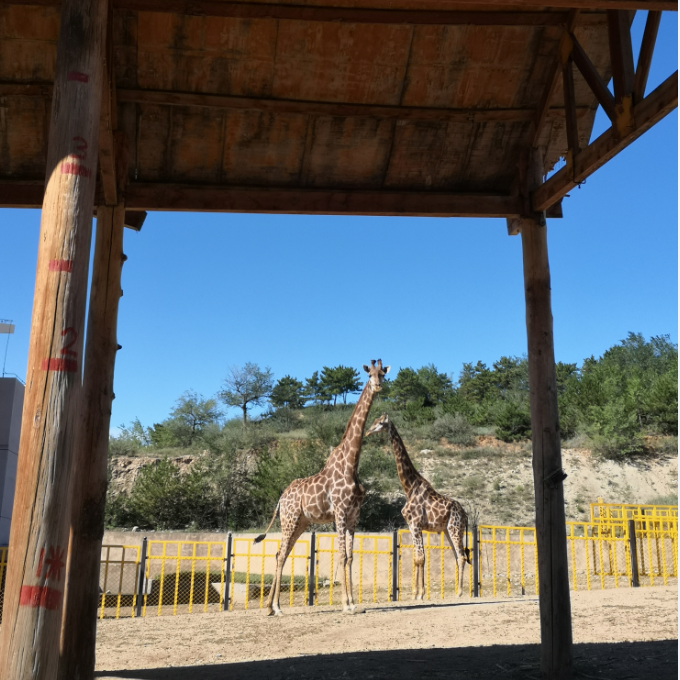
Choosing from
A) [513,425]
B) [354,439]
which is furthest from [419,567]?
[513,425]

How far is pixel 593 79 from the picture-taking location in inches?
208

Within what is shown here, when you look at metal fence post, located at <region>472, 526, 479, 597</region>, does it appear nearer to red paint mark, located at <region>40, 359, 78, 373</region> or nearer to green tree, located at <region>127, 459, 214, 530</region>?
Answer: red paint mark, located at <region>40, 359, 78, 373</region>

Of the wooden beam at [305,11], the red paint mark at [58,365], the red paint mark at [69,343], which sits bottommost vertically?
the red paint mark at [58,365]

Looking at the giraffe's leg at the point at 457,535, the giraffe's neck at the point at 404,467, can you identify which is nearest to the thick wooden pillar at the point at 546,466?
the giraffe's neck at the point at 404,467

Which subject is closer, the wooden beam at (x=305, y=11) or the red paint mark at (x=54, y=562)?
the red paint mark at (x=54, y=562)

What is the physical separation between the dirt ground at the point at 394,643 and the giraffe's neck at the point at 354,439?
86.1 inches

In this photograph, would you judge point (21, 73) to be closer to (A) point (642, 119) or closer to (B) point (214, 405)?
(A) point (642, 119)

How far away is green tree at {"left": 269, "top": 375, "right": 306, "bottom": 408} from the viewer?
58281mm

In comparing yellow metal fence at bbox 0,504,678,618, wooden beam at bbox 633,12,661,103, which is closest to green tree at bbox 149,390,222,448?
yellow metal fence at bbox 0,504,678,618

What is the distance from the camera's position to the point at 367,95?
6.09 m

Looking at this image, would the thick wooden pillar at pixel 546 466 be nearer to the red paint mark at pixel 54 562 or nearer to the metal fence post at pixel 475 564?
the red paint mark at pixel 54 562

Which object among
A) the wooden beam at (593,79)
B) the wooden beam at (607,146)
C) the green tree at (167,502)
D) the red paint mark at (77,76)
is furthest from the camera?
the green tree at (167,502)

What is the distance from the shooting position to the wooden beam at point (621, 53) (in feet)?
16.3

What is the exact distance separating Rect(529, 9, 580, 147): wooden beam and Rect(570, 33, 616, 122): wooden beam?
93 mm
